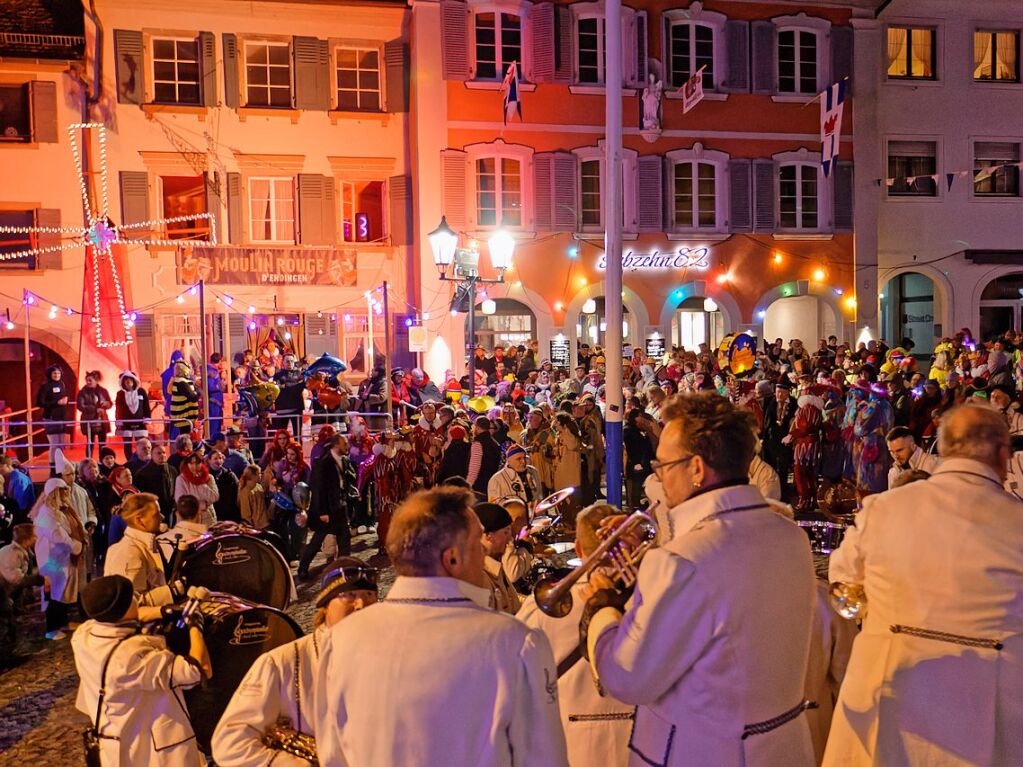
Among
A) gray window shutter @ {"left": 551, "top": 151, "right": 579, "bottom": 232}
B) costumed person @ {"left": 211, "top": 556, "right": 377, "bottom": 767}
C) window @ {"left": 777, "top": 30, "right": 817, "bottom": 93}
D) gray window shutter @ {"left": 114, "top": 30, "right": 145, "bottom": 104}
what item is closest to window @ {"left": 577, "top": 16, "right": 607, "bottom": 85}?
gray window shutter @ {"left": 551, "top": 151, "right": 579, "bottom": 232}

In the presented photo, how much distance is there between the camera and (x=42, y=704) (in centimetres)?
737

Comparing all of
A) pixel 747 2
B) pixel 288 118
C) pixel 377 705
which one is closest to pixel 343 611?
pixel 377 705

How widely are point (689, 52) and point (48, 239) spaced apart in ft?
52.4

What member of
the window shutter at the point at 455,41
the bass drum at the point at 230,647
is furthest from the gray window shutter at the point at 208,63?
the bass drum at the point at 230,647

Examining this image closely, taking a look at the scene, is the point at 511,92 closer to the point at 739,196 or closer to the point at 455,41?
the point at 455,41

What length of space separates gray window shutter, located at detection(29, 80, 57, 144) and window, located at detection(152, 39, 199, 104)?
2.16 meters

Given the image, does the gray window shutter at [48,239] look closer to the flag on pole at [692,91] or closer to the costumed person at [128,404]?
the costumed person at [128,404]

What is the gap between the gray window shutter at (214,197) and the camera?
22703 millimetres

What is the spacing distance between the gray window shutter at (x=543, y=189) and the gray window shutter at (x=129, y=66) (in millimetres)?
9304

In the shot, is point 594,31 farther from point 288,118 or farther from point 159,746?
point 159,746

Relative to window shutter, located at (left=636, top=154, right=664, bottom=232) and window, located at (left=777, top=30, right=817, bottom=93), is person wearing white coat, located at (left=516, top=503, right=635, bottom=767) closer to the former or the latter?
window shutter, located at (left=636, top=154, right=664, bottom=232)

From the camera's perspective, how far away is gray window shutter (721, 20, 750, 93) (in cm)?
2488

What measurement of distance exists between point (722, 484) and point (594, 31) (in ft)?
76.4

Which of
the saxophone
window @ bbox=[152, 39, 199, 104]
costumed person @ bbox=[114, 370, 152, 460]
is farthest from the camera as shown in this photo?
window @ bbox=[152, 39, 199, 104]
